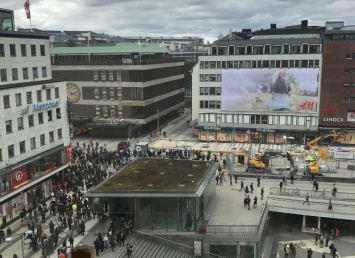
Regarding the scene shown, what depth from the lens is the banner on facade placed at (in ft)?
138

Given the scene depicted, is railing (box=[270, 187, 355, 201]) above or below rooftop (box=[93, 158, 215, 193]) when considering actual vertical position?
below

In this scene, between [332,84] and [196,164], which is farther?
[332,84]

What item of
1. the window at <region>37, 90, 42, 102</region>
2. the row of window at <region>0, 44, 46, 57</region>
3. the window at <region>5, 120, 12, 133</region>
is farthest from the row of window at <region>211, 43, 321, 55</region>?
the window at <region>5, 120, 12, 133</region>

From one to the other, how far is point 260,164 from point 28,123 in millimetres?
31010

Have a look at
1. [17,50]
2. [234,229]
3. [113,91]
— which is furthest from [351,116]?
[17,50]

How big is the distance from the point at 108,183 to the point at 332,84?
49.8 m

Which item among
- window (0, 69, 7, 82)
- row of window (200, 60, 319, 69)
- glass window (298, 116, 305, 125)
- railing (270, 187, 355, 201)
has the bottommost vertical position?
railing (270, 187, 355, 201)

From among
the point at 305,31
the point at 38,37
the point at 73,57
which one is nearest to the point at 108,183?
the point at 38,37

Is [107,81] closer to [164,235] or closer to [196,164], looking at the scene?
[196,164]

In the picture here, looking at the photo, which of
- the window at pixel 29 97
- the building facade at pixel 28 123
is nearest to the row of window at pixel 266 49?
the building facade at pixel 28 123

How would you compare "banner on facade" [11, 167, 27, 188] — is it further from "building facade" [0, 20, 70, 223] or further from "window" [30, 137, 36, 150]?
"window" [30, 137, 36, 150]

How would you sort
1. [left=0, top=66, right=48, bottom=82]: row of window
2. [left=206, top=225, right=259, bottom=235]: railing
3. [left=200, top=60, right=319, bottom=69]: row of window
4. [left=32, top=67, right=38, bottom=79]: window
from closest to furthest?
[left=206, top=225, right=259, bottom=235]: railing < [left=0, top=66, right=48, bottom=82]: row of window < [left=32, top=67, right=38, bottom=79]: window < [left=200, top=60, right=319, bottom=69]: row of window

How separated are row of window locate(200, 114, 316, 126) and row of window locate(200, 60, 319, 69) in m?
9.37

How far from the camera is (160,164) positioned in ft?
156
